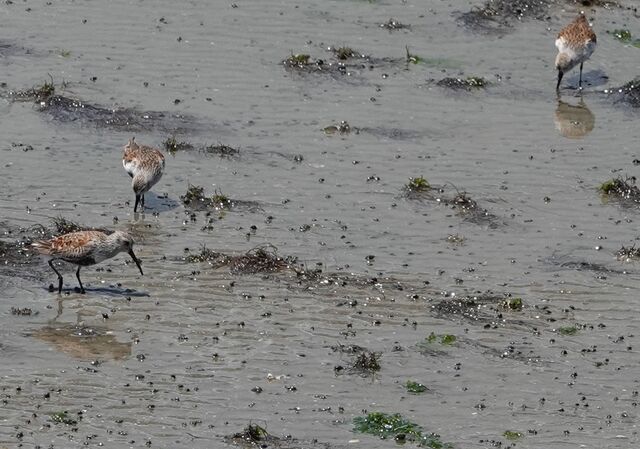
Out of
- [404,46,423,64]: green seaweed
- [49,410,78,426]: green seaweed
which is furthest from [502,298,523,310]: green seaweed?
[404,46,423,64]: green seaweed

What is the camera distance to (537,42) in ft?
98.7

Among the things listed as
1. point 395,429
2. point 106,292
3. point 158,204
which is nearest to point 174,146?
point 158,204

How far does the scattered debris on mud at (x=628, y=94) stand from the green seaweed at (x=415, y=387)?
11756 mm

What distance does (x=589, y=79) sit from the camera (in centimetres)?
2911

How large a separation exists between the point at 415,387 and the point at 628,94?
12.2 metres

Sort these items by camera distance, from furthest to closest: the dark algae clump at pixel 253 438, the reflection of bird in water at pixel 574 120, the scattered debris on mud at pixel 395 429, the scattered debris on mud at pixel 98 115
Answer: the reflection of bird in water at pixel 574 120 → the scattered debris on mud at pixel 98 115 → the scattered debris on mud at pixel 395 429 → the dark algae clump at pixel 253 438

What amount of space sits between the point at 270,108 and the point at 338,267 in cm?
624

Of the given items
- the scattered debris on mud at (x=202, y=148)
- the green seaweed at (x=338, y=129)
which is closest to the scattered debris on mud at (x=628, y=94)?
the green seaweed at (x=338, y=129)

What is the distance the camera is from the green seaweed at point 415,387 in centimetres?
1728

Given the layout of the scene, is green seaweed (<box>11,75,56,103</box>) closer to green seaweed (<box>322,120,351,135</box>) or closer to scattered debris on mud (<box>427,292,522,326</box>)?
green seaweed (<box>322,120,351,135</box>)

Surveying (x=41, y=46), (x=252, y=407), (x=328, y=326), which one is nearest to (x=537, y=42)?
(x=41, y=46)

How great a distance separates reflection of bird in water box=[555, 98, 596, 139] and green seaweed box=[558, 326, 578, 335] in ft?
24.7

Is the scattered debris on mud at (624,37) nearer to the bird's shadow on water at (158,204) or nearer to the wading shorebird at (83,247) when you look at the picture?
the bird's shadow on water at (158,204)

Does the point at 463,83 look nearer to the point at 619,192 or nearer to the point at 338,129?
the point at 338,129
